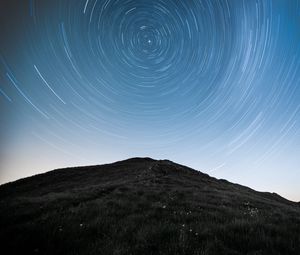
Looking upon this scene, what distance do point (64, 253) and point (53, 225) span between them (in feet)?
9.58

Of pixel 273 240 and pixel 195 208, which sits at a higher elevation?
pixel 195 208

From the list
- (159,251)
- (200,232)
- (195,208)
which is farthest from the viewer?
(195,208)

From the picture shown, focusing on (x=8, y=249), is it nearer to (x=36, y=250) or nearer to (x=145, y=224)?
(x=36, y=250)

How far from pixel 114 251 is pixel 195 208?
7.77m

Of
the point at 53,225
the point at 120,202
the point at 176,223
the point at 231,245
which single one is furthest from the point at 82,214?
the point at 231,245

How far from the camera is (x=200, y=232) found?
10164 mm

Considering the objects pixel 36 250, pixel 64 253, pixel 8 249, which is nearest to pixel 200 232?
pixel 64 253

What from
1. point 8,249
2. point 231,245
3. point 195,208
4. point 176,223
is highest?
point 195,208

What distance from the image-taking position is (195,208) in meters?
15.3

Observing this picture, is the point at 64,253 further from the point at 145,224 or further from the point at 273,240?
the point at 273,240

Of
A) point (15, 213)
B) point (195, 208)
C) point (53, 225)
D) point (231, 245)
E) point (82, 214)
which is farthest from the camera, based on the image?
point (195, 208)

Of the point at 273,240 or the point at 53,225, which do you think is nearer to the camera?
the point at 273,240

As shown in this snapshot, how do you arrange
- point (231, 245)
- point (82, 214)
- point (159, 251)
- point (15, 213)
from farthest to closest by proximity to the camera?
point (15, 213), point (82, 214), point (231, 245), point (159, 251)

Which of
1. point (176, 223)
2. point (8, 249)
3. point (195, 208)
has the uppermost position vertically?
point (195, 208)
